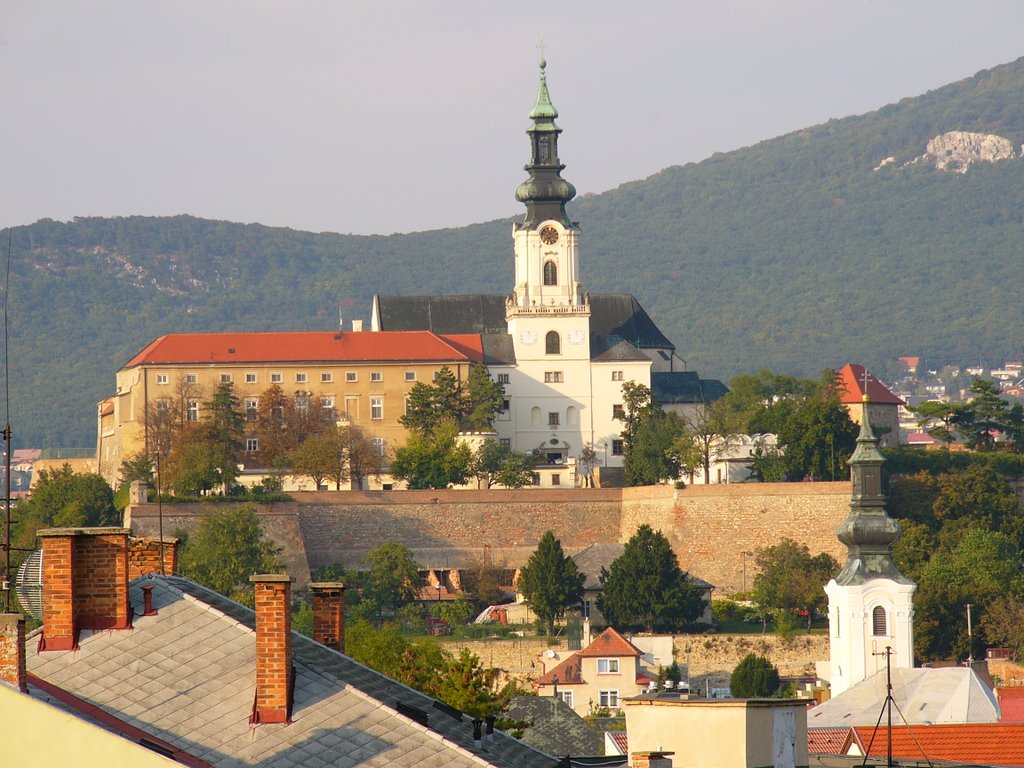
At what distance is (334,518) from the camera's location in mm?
80812

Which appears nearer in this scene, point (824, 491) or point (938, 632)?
point (938, 632)

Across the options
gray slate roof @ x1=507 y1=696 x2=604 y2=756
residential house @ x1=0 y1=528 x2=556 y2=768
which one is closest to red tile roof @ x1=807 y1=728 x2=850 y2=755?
gray slate roof @ x1=507 y1=696 x2=604 y2=756

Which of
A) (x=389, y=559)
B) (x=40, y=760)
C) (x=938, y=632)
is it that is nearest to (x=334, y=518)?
(x=389, y=559)

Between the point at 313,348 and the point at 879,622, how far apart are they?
34.4m

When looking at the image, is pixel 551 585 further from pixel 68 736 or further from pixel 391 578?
pixel 68 736

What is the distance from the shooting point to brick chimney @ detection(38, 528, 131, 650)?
50.3ft

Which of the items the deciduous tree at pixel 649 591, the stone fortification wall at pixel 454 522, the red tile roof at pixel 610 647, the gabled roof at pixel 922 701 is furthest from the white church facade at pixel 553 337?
the gabled roof at pixel 922 701

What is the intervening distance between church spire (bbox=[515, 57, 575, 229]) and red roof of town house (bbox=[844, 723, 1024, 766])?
6515 cm

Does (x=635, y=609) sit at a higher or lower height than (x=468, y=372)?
lower

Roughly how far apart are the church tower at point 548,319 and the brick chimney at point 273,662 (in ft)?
244

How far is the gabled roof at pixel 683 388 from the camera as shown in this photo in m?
93.8

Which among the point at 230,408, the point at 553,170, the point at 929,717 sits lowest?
Result: the point at 929,717

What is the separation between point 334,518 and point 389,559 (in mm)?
3984

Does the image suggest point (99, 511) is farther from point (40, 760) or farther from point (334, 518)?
point (40, 760)
